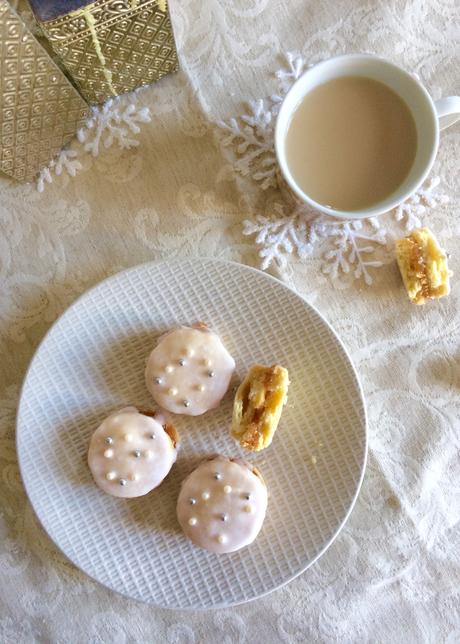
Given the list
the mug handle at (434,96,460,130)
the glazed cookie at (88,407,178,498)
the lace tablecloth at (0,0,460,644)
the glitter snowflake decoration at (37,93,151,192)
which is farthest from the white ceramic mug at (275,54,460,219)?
the glazed cookie at (88,407,178,498)

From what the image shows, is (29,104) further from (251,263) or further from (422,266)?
(422,266)

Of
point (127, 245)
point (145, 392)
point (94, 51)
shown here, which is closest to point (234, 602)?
point (145, 392)

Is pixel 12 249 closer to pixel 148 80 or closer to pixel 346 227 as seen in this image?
pixel 148 80

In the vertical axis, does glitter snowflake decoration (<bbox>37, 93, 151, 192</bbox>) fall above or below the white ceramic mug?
above

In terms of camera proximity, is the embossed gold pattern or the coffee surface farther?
the coffee surface

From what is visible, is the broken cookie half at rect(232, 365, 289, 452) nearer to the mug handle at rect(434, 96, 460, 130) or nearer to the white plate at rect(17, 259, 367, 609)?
the white plate at rect(17, 259, 367, 609)

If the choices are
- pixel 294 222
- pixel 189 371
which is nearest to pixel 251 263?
pixel 294 222
